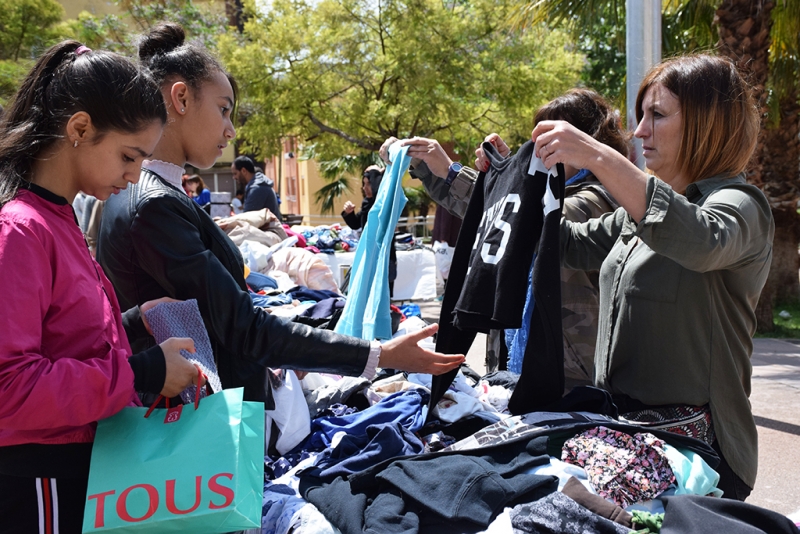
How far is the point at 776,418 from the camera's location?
5527 millimetres

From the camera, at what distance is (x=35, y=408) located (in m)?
1.42

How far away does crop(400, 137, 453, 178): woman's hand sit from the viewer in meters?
2.90

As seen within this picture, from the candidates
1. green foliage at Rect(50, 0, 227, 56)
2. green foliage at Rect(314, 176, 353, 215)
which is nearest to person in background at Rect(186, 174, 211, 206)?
green foliage at Rect(50, 0, 227, 56)

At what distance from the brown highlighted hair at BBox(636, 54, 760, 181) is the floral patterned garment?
85 centimetres

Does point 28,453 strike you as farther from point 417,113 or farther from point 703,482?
point 417,113

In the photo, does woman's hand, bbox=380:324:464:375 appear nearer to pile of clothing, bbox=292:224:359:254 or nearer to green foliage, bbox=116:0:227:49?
pile of clothing, bbox=292:224:359:254

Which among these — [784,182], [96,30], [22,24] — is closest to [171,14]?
[96,30]

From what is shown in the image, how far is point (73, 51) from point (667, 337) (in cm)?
179

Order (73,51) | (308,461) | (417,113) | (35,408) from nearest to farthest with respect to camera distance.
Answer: (35,408), (73,51), (308,461), (417,113)

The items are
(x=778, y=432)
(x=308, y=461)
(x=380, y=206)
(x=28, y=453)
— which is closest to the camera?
(x=28, y=453)

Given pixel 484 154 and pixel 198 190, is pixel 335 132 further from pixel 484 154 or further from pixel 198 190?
pixel 484 154

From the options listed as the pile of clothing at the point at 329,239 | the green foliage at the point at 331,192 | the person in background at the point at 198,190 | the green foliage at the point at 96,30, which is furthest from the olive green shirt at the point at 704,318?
the green foliage at the point at 331,192

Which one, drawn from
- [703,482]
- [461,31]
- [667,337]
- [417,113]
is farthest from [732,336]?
[461,31]

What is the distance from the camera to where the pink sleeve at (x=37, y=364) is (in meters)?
1.40
